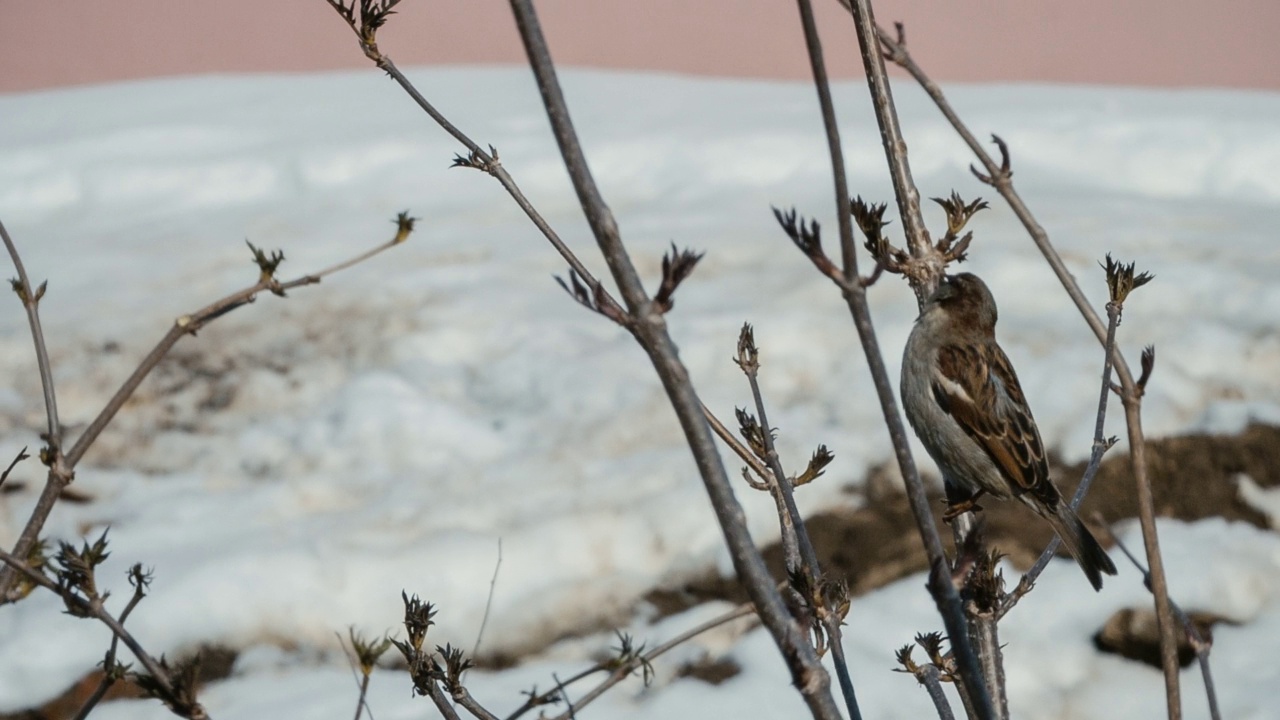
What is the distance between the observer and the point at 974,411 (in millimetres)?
2188

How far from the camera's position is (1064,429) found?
4.29 meters

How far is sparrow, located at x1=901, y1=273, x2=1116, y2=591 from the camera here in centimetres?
206

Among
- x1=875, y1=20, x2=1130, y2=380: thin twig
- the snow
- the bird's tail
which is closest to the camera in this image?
x1=875, y1=20, x2=1130, y2=380: thin twig

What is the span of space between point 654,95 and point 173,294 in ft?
14.0

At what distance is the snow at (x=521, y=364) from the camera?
11.3 feet

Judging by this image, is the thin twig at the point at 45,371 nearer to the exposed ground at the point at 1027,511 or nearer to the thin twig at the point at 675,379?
the thin twig at the point at 675,379

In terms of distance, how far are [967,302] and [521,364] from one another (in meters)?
3.07

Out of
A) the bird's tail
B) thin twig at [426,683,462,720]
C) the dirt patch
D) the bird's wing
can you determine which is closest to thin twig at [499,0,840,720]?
thin twig at [426,683,462,720]

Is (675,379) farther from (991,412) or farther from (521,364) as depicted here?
(521,364)

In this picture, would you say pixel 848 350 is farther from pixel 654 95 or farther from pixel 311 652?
pixel 654 95

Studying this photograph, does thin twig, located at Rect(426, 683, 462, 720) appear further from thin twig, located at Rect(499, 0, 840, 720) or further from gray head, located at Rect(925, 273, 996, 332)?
gray head, located at Rect(925, 273, 996, 332)

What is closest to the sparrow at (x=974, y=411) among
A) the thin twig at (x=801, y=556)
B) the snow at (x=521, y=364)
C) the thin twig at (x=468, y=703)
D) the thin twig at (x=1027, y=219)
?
the thin twig at (x=801, y=556)

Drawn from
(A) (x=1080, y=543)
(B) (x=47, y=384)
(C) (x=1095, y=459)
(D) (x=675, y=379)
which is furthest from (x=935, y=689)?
(B) (x=47, y=384)

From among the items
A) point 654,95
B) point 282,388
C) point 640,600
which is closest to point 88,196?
point 282,388
